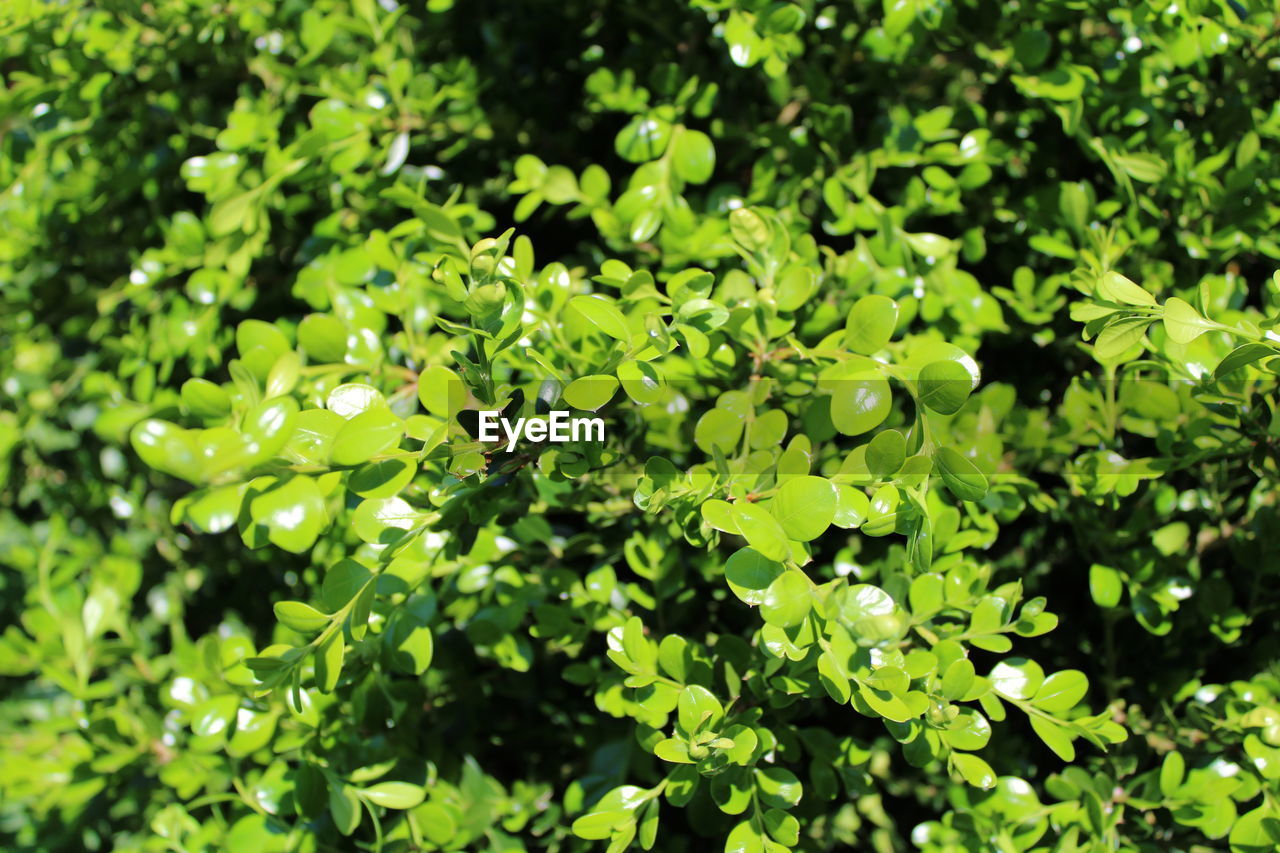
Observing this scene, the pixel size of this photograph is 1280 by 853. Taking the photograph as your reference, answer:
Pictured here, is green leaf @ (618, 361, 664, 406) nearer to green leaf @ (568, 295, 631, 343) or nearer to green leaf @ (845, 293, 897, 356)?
green leaf @ (568, 295, 631, 343)

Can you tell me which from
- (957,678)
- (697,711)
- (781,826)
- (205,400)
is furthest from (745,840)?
(205,400)

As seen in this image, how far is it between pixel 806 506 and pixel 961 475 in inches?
5.1

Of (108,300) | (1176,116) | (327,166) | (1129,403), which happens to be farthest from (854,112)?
(108,300)

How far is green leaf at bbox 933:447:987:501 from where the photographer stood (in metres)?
0.69

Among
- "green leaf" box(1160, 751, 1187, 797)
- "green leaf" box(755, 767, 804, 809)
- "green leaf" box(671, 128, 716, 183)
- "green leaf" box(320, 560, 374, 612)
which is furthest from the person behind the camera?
"green leaf" box(671, 128, 716, 183)

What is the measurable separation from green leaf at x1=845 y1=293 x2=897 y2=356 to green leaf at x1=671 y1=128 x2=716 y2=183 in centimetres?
36

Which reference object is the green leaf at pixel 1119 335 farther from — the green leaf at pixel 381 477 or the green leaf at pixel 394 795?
the green leaf at pixel 394 795

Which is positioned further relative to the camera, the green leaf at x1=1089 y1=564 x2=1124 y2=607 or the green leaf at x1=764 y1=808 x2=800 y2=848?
the green leaf at x1=1089 y1=564 x2=1124 y2=607

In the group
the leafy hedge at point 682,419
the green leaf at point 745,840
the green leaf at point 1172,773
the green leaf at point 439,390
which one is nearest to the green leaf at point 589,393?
the leafy hedge at point 682,419

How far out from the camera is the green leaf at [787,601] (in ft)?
2.20

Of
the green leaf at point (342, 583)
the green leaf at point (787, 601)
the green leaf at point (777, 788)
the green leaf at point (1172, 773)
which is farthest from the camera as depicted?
the green leaf at point (1172, 773)

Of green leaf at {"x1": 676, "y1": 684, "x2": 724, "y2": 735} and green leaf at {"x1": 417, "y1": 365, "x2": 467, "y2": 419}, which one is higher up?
green leaf at {"x1": 417, "y1": 365, "x2": 467, "y2": 419}

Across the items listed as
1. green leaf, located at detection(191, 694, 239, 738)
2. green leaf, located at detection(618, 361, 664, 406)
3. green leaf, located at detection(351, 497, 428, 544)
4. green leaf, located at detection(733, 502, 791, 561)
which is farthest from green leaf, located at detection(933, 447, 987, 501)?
green leaf, located at detection(191, 694, 239, 738)

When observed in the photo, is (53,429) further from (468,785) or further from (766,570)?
(766,570)
